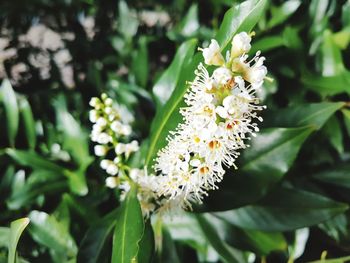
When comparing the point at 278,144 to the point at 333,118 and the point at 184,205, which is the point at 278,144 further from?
the point at 333,118

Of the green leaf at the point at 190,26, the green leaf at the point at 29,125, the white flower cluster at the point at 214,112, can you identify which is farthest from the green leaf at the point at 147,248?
the green leaf at the point at 190,26

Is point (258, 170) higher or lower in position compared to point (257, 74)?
lower

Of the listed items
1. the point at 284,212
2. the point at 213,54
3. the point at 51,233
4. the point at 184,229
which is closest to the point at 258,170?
the point at 284,212

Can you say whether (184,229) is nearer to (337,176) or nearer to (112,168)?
(112,168)

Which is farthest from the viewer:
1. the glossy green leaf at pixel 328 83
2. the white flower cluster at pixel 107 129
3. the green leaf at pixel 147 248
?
the glossy green leaf at pixel 328 83

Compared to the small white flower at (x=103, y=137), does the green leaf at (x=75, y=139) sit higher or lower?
lower

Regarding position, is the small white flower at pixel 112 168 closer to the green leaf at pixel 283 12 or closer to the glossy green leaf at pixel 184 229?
the glossy green leaf at pixel 184 229

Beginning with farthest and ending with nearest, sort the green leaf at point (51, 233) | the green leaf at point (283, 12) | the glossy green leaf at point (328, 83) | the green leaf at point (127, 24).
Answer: the green leaf at point (127, 24), the green leaf at point (283, 12), the glossy green leaf at point (328, 83), the green leaf at point (51, 233)
